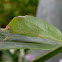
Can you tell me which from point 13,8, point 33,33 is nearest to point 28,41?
point 33,33

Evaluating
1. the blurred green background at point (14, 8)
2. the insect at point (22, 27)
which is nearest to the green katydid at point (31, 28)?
the insect at point (22, 27)

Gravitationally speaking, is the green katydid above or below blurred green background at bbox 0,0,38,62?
above

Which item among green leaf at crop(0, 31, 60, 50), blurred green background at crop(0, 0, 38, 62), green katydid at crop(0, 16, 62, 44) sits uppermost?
green katydid at crop(0, 16, 62, 44)

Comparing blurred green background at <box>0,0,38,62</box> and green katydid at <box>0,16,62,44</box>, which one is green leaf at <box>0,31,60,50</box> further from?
blurred green background at <box>0,0,38,62</box>

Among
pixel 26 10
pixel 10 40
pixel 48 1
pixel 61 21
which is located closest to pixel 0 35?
pixel 10 40

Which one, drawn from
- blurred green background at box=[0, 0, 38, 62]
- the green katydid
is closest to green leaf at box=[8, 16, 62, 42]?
the green katydid

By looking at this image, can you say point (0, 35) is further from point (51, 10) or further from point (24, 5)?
point (24, 5)

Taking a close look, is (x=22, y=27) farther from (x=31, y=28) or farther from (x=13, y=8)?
(x=13, y=8)

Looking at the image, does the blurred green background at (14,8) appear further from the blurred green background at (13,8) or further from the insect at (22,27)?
the insect at (22,27)

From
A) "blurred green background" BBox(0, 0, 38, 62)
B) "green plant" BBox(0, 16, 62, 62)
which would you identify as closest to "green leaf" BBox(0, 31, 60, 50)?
"green plant" BBox(0, 16, 62, 62)

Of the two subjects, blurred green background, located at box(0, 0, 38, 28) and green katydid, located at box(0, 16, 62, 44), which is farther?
blurred green background, located at box(0, 0, 38, 28)
